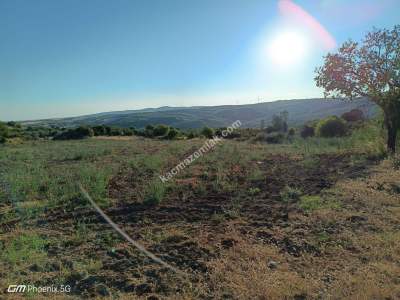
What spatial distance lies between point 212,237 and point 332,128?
28.9 m

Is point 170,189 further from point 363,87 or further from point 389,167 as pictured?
point 363,87

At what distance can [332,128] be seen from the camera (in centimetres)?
Answer: 3033

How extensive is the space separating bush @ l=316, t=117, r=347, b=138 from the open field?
2359 centimetres

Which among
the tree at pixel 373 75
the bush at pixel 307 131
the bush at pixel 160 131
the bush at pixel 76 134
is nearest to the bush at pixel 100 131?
the bush at pixel 76 134

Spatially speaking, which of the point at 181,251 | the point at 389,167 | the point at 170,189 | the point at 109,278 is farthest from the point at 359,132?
the point at 109,278

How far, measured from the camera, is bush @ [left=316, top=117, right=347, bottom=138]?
98.1 feet

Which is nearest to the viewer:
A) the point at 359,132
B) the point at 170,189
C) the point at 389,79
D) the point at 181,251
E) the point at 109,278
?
the point at 109,278

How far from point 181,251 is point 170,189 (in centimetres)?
319

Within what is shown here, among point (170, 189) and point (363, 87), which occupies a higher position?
point (363, 87)

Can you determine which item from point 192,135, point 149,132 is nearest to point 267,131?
point 192,135

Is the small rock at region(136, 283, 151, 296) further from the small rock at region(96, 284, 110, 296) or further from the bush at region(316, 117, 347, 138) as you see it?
Result: the bush at region(316, 117, 347, 138)

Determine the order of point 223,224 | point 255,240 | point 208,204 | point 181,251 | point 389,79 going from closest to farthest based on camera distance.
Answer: point 181,251
point 255,240
point 223,224
point 208,204
point 389,79

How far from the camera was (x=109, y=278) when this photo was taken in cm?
328

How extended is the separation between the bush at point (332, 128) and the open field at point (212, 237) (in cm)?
2359
